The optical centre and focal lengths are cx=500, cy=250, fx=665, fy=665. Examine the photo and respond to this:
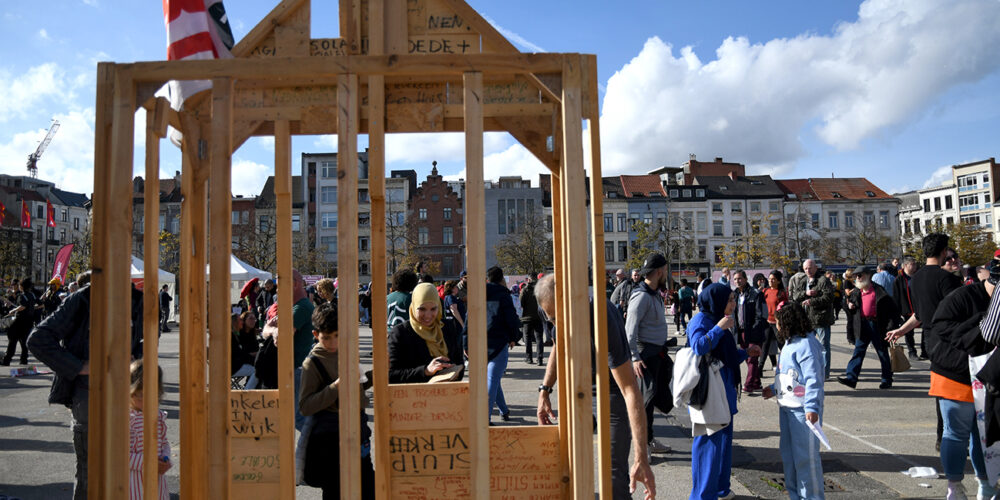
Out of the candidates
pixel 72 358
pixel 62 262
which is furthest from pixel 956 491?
pixel 62 262

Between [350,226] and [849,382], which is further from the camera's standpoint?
[849,382]

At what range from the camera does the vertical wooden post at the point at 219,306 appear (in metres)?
2.95

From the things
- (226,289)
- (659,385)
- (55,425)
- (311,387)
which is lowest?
(55,425)

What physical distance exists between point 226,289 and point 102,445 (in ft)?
2.79

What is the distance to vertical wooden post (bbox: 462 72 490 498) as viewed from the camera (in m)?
2.88

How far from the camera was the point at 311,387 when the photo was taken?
3.85 m

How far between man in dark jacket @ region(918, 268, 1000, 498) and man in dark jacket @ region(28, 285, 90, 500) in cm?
588

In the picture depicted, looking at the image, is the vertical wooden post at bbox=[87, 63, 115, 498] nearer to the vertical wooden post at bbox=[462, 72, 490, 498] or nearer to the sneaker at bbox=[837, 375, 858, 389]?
the vertical wooden post at bbox=[462, 72, 490, 498]

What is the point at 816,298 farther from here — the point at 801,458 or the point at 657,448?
the point at 801,458

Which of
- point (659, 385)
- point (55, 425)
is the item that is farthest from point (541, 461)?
point (55, 425)

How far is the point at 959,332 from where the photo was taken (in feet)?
15.4

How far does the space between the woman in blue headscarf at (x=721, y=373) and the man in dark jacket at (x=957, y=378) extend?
1.45 m

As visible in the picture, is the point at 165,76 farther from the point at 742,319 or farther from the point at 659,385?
the point at 742,319

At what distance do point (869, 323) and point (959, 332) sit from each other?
20.5 feet
